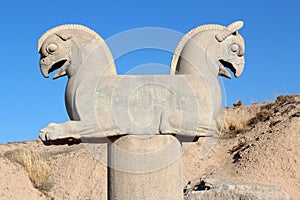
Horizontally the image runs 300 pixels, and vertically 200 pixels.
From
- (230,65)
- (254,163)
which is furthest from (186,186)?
(230,65)

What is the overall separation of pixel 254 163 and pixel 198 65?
31.7ft

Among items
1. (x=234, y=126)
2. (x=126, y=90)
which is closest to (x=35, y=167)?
(x=234, y=126)

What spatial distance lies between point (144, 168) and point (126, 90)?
719 mm

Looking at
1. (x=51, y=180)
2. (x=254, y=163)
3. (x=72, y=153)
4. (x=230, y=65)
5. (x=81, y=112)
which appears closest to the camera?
(x=81, y=112)

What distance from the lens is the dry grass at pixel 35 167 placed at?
1538cm

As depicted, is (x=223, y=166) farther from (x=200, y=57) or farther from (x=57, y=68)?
(x=57, y=68)

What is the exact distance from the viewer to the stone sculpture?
14.5ft

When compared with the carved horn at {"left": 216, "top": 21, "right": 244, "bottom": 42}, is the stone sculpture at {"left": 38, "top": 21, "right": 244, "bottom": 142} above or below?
below

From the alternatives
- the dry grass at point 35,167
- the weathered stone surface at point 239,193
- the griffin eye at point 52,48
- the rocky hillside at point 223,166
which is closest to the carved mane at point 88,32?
the griffin eye at point 52,48

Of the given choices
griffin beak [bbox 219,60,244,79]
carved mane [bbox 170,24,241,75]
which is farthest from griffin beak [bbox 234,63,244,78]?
carved mane [bbox 170,24,241,75]

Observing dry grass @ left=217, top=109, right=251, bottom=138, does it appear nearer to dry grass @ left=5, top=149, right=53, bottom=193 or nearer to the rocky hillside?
the rocky hillside

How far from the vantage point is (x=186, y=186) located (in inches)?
553

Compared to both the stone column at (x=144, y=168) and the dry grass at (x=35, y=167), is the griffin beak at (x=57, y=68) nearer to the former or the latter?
the stone column at (x=144, y=168)

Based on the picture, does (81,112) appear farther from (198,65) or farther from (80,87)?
(198,65)
